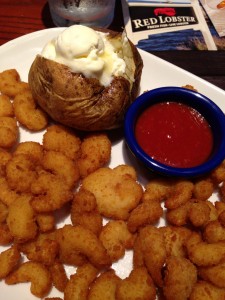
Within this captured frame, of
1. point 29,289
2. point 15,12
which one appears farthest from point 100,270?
point 15,12

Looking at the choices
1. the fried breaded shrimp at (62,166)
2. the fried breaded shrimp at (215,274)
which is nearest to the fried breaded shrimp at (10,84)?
the fried breaded shrimp at (62,166)

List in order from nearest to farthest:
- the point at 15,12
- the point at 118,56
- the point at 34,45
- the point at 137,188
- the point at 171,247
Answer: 1. the point at 171,247
2. the point at 137,188
3. the point at 118,56
4. the point at 34,45
5. the point at 15,12

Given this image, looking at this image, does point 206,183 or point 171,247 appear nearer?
point 171,247

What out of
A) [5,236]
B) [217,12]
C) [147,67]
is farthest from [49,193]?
[217,12]

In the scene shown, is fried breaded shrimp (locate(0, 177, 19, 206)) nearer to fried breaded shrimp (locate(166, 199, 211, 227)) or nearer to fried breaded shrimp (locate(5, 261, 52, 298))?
fried breaded shrimp (locate(5, 261, 52, 298))

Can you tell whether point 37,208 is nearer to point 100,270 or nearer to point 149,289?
point 100,270
